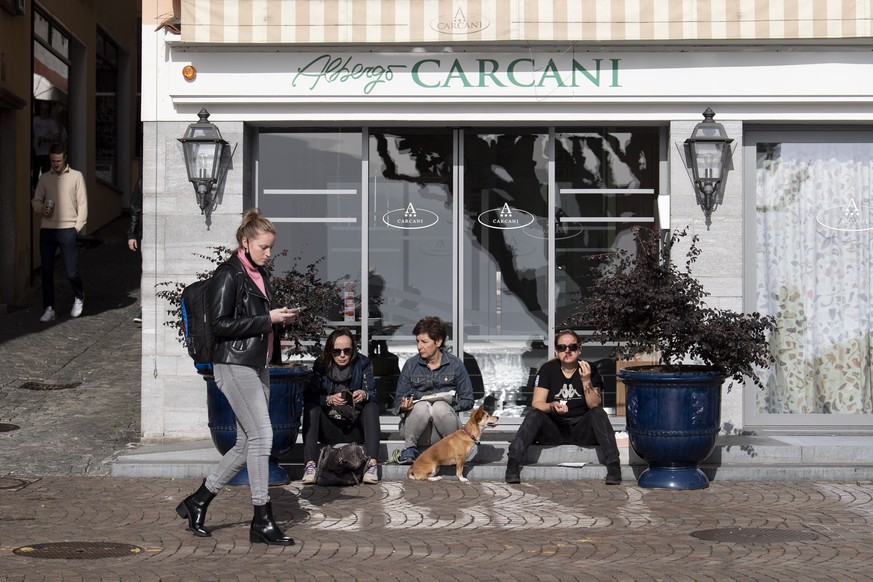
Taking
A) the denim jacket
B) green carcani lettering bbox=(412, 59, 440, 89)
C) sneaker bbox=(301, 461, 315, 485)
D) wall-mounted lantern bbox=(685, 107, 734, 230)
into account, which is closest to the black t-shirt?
the denim jacket

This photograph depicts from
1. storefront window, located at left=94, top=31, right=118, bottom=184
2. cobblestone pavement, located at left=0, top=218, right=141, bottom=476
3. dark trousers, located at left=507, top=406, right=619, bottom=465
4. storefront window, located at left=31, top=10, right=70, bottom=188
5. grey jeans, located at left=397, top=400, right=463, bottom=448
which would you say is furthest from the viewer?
storefront window, located at left=94, top=31, right=118, bottom=184

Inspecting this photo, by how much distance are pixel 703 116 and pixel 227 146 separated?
165 inches

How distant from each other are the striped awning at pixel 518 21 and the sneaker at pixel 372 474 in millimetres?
3939

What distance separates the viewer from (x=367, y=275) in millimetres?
12461

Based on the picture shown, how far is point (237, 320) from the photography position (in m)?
7.59

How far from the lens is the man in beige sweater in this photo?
1611cm

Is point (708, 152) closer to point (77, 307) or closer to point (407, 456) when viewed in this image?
point (407, 456)

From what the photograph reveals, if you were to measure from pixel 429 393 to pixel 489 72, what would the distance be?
3071mm

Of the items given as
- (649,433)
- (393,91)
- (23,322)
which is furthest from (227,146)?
(23,322)

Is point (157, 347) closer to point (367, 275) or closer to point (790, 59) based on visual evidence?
point (367, 275)

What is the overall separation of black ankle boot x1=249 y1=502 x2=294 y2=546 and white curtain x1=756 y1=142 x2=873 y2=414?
235 inches

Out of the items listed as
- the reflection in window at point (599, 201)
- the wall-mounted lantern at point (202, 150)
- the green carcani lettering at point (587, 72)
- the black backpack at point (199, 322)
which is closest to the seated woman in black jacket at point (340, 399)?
the wall-mounted lantern at point (202, 150)

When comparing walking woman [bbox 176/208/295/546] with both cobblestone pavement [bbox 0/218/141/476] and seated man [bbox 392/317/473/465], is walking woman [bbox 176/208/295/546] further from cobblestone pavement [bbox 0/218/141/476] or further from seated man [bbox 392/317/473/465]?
cobblestone pavement [bbox 0/218/141/476]

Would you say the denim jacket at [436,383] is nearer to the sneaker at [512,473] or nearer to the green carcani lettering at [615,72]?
the sneaker at [512,473]
